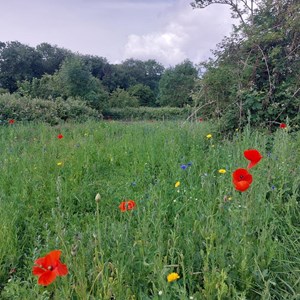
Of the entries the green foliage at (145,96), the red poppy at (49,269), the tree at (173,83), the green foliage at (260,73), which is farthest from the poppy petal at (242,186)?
the green foliage at (145,96)

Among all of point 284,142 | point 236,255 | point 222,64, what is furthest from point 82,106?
point 236,255

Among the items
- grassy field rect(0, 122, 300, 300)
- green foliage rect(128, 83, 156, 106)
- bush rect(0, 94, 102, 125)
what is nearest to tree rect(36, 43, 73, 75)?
green foliage rect(128, 83, 156, 106)

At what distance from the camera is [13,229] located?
6.44ft

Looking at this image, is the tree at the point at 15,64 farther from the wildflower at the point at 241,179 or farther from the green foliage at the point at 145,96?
the wildflower at the point at 241,179

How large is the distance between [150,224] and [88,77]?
61.4 feet

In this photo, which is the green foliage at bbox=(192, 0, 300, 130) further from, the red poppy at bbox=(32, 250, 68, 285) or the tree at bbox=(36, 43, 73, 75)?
the tree at bbox=(36, 43, 73, 75)

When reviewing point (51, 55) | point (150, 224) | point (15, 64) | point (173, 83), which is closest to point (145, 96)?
point (173, 83)

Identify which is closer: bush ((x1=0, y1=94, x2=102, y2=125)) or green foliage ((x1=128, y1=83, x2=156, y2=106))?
bush ((x1=0, y1=94, x2=102, y2=125))

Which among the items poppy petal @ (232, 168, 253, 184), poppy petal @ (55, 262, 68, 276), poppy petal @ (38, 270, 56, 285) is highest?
poppy petal @ (232, 168, 253, 184)

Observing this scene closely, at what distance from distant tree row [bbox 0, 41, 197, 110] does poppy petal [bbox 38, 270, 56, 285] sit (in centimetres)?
1724

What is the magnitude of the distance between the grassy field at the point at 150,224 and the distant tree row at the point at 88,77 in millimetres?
15018

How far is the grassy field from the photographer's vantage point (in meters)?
1.30

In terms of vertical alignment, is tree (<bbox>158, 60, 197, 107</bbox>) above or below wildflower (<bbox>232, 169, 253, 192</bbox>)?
above

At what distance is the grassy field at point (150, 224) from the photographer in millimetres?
1305
